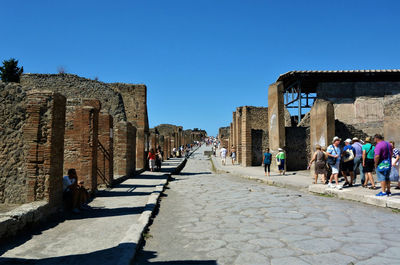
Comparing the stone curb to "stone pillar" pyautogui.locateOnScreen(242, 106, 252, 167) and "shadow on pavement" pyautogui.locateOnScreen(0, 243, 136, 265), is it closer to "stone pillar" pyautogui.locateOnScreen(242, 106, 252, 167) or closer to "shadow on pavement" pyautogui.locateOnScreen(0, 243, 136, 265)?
"shadow on pavement" pyautogui.locateOnScreen(0, 243, 136, 265)

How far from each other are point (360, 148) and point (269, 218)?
516 centimetres

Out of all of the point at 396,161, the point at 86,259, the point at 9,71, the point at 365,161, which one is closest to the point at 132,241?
the point at 86,259

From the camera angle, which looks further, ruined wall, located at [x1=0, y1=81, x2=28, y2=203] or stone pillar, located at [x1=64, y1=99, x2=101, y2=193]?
stone pillar, located at [x1=64, y1=99, x2=101, y2=193]

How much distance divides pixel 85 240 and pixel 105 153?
18.5ft

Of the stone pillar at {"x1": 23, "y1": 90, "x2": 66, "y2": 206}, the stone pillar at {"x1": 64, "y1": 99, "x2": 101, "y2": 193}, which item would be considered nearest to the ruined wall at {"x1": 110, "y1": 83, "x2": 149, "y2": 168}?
the stone pillar at {"x1": 64, "y1": 99, "x2": 101, "y2": 193}

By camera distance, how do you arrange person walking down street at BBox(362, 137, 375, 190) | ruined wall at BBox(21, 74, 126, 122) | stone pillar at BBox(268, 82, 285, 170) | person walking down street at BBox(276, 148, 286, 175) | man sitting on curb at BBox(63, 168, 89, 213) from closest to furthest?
man sitting on curb at BBox(63, 168, 89, 213)
person walking down street at BBox(362, 137, 375, 190)
person walking down street at BBox(276, 148, 286, 175)
ruined wall at BBox(21, 74, 126, 122)
stone pillar at BBox(268, 82, 285, 170)

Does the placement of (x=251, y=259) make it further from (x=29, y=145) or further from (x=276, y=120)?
(x=276, y=120)

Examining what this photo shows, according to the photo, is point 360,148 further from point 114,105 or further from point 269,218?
point 114,105

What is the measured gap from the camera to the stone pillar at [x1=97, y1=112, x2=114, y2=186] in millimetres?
9219

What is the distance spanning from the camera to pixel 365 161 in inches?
Answer: 321

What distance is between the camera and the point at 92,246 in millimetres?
3730

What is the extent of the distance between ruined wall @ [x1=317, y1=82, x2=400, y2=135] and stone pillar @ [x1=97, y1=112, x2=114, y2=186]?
53.8 ft

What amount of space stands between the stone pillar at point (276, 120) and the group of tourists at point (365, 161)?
4181 millimetres

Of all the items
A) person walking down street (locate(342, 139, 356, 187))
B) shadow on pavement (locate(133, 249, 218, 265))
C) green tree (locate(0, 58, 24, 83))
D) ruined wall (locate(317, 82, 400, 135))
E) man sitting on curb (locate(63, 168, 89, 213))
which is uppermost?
green tree (locate(0, 58, 24, 83))
